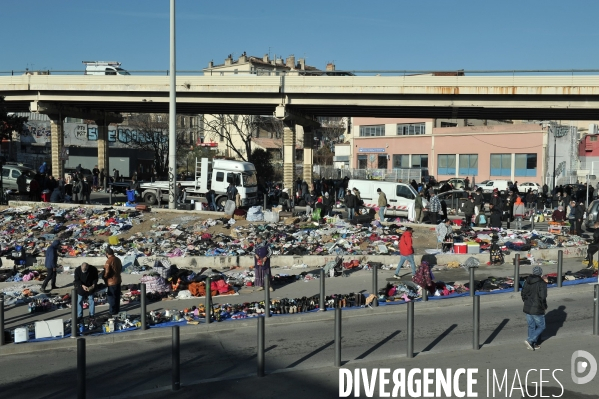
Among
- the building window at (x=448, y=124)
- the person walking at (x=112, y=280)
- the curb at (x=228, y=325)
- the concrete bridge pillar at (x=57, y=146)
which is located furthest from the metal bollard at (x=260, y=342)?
the building window at (x=448, y=124)

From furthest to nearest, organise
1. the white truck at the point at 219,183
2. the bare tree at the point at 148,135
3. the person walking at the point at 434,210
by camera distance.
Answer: the bare tree at the point at 148,135, the white truck at the point at 219,183, the person walking at the point at 434,210

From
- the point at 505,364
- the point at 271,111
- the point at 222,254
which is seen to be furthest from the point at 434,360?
the point at 271,111

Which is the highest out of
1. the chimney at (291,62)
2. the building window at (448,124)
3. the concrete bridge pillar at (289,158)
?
the chimney at (291,62)

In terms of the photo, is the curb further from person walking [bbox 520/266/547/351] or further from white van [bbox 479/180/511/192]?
white van [bbox 479/180/511/192]

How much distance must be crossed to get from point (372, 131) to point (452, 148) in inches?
390

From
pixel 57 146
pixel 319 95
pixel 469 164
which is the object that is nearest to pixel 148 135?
pixel 57 146

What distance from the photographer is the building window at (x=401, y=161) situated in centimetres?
6719

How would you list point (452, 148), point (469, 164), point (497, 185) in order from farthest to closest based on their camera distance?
1. point (452, 148)
2. point (469, 164)
3. point (497, 185)

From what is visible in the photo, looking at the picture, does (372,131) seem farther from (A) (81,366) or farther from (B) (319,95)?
(A) (81,366)

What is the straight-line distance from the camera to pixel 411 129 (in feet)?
219

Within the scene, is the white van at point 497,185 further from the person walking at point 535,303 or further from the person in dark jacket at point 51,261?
the person walking at point 535,303

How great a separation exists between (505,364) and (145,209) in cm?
2057

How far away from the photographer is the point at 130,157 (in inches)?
2116

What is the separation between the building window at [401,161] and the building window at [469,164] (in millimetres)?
5918
